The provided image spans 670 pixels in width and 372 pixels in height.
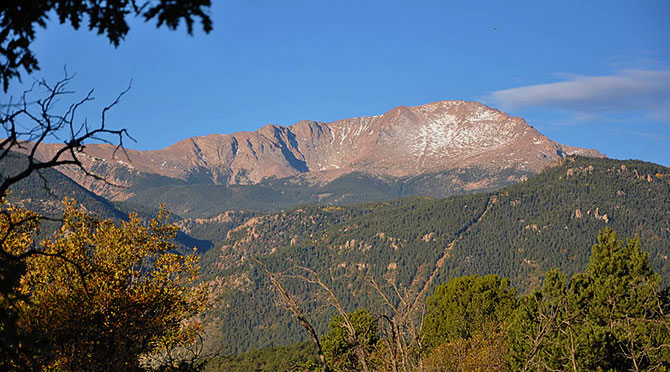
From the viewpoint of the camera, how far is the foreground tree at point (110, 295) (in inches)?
784

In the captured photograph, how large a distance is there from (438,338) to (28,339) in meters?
65.4

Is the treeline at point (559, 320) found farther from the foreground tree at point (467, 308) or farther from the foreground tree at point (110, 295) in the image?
the foreground tree at point (110, 295)

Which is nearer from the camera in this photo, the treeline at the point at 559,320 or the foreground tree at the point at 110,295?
the treeline at the point at 559,320

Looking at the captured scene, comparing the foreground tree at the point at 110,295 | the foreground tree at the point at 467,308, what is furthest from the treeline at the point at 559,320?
the foreground tree at the point at 110,295

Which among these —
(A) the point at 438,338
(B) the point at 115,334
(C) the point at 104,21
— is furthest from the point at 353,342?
(A) the point at 438,338

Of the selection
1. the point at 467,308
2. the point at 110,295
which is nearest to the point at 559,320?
the point at 110,295

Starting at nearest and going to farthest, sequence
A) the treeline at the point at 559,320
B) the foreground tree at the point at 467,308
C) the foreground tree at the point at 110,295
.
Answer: the treeline at the point at 559,320 → the foreground tree at the point at 110,295 → the foreground tree at the point at 467,308

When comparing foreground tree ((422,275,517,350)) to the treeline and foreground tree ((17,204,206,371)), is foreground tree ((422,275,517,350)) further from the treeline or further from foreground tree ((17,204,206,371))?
foreground tree ((17,204,206,371))

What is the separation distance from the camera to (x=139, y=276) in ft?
84.0

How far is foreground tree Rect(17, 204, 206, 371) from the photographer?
19922 mm

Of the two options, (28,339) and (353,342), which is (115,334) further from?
(353,342)

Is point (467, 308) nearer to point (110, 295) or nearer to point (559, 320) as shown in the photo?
point (110, 295)

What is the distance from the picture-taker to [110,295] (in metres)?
22.5

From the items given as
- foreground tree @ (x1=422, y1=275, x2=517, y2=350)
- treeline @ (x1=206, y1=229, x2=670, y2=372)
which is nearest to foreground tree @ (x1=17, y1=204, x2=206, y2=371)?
treeline @ (x1=206, y1=229, x2=670, y2=372)
